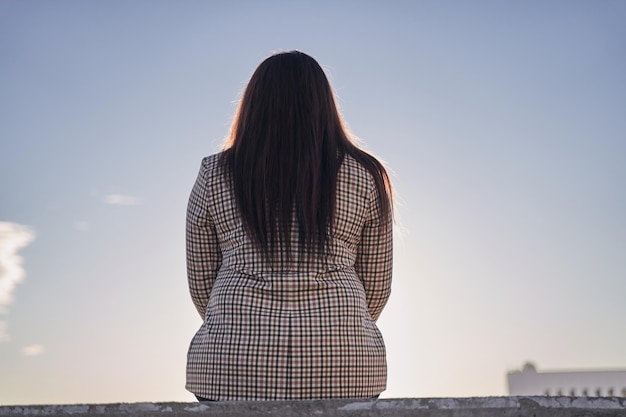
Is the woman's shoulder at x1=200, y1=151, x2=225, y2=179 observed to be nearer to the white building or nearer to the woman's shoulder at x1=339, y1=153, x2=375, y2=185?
the woman's shoulder at x1=339, y1=153, x2=375, y2=185

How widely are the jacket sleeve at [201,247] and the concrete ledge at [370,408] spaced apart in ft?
4.07

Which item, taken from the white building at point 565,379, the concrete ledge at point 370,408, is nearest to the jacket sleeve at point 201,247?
the concrete ledge at point 370,408

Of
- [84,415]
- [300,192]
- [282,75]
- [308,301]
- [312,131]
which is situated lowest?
[84,415]

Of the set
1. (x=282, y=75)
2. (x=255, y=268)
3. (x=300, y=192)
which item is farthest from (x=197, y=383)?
(x=282, y=75)

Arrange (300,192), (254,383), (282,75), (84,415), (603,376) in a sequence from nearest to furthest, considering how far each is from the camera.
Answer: (84,415) < (254,383) < (300,192) < (282,75) < (603,376)

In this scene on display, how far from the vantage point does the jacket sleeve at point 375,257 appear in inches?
139

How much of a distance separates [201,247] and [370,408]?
4.69 ft

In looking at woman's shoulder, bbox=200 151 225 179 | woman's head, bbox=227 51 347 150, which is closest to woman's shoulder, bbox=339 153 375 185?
woman's head, bbox=227 51 347 150

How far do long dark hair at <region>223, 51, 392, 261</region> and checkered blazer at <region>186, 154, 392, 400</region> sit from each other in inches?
2.3

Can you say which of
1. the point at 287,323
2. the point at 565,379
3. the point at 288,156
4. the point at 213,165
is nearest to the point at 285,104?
the point at 288,156

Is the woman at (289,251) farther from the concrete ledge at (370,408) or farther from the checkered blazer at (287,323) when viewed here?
the concrete ledge at (370,408)

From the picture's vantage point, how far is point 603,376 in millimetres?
68062

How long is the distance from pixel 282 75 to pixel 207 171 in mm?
482

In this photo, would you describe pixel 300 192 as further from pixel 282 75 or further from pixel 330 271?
pixel 282 75
